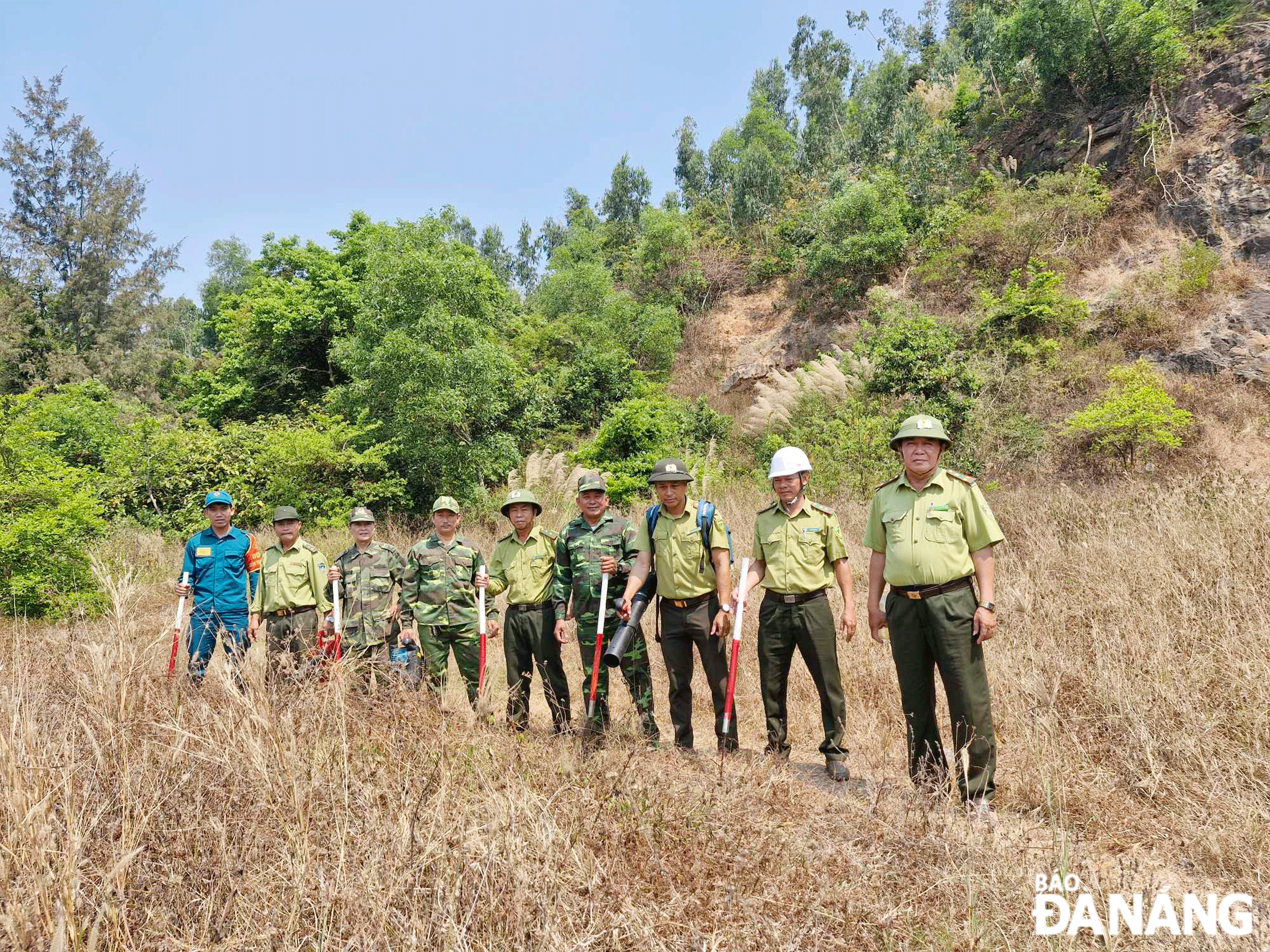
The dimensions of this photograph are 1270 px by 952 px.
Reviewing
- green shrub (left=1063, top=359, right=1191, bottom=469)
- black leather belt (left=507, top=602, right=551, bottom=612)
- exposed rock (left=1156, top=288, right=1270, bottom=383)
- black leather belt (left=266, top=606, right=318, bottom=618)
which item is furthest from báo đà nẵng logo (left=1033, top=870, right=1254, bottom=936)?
exposed rock (left=1156, top=288, right=1270, bottom=383)

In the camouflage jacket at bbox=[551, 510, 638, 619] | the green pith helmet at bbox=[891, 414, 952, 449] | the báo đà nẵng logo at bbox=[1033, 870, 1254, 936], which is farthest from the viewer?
the camouflage jacket at bbox=[551, 510, 638, 619]

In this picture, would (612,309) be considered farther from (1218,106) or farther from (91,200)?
(91,200)

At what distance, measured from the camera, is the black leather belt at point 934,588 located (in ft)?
11.9

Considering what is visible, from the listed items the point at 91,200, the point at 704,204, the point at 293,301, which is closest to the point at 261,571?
the point at 293,301

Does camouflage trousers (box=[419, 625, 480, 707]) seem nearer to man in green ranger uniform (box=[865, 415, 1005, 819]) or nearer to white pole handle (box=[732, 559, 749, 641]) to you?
white pole handle (box=[732, 559, 749, 641])

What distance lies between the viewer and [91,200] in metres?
29.2

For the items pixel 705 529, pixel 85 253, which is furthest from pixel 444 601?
pixel 85 253

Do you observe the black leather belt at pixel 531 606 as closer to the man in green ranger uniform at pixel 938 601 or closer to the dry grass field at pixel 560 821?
the dry grass field at pixel 560 821

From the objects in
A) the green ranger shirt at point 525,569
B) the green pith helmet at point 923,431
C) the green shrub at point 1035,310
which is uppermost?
the green shrub at point 1035,310

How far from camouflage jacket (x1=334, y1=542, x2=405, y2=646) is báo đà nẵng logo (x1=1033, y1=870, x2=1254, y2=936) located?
4883 mm

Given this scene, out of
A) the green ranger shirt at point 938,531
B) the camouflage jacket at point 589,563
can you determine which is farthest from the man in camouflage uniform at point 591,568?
the green ranger shirt at point 938,531

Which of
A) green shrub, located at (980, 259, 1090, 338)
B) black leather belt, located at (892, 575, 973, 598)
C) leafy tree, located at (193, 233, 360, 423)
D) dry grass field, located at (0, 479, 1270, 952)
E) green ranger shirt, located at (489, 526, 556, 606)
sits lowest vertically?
dry grass field, located at (0, 479, 1270, 952)

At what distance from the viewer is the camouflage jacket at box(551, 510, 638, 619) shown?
16.4ft

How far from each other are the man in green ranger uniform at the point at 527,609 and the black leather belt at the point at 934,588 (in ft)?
8.14
